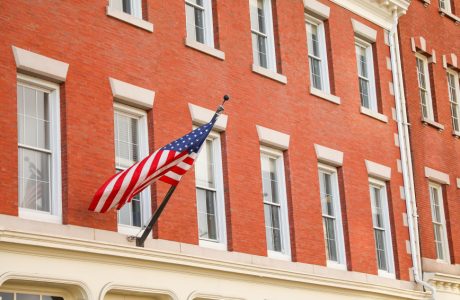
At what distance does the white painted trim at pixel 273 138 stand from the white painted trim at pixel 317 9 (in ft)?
12.0

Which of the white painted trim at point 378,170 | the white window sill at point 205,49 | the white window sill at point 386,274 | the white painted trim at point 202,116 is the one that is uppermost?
the white window sill at point 205,49

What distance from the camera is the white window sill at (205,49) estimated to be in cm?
2053

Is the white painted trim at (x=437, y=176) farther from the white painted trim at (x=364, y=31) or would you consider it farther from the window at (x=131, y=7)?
the window at (x=131, y=7)

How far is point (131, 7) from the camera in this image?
1981 centimetres

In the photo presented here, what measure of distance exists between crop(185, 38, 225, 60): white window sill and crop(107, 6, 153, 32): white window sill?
1.10 meters

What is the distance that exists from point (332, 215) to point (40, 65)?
9250 millimetres

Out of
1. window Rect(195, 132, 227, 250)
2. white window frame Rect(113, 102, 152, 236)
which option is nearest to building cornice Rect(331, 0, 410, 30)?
window Rect(195, 132, 227, 250)

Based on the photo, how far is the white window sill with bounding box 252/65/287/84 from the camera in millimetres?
22234

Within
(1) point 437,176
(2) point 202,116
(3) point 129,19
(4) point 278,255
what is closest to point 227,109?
(2) point 202,116

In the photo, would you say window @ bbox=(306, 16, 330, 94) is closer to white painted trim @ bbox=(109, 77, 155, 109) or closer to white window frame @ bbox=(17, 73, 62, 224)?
white painted trim @ bbox=(109, 77, 155, 109)

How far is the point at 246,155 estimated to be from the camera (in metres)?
21.3

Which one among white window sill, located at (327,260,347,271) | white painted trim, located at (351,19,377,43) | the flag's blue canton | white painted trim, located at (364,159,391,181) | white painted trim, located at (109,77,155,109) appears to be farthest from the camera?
white painted trim, located at (351,19,377,43)

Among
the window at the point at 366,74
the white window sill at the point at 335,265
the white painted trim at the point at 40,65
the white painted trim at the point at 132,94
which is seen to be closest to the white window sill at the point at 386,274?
the white window sill at the point at 335,265

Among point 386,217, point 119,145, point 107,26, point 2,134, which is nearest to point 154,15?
point 107,26
